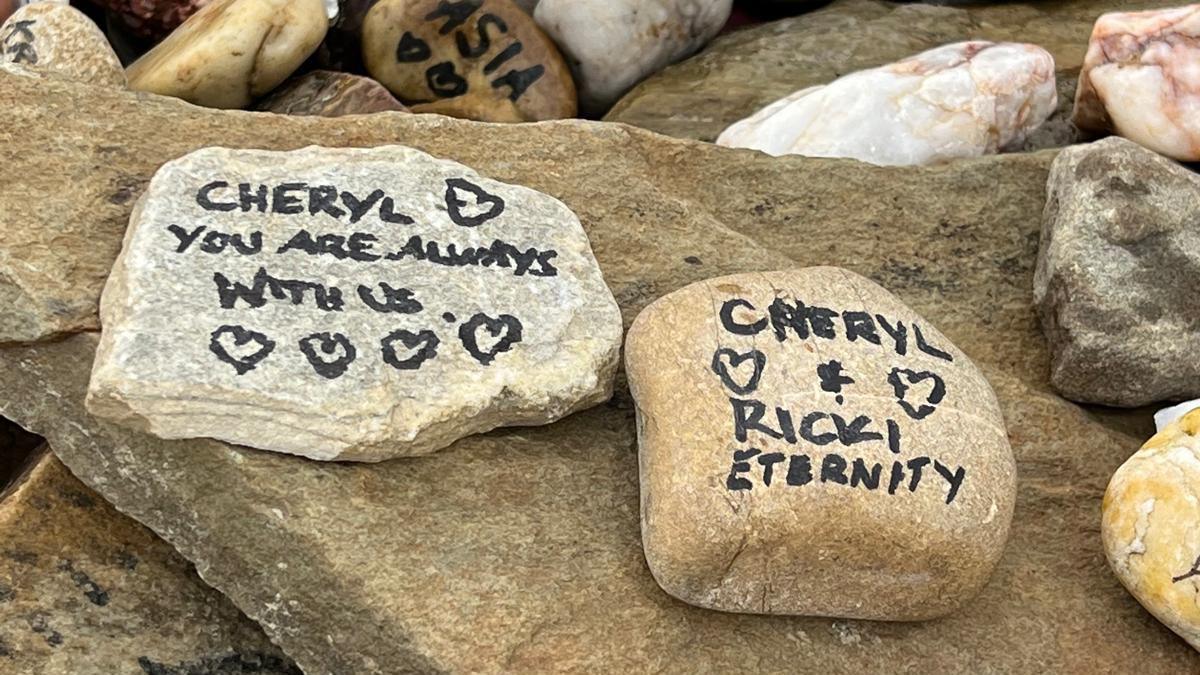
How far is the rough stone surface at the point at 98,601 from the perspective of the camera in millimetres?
1763

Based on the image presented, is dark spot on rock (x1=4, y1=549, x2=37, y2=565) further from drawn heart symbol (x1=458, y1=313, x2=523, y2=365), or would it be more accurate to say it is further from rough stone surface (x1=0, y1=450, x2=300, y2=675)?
drawn heart symbol (x1=458, y1=313, x2=523, y2=365)

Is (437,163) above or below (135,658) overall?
above

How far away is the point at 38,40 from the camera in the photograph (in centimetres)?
245

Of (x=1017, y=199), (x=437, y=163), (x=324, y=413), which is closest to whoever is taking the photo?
(x=324, y=413)

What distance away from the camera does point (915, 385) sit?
5.73ft

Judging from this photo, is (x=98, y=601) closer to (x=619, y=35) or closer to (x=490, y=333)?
(x=490, y=333)

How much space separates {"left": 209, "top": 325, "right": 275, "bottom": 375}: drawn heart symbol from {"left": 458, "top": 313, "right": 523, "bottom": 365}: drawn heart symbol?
0.79 ft

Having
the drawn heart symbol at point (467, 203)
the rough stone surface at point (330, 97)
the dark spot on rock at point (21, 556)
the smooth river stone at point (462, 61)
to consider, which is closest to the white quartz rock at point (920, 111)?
the smooth river stone at point (462, 61)

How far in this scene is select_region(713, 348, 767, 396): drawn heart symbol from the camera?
1688mm

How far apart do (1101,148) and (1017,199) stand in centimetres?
22

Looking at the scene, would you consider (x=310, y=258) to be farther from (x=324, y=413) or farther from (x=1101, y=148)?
(x=1101, y=148)

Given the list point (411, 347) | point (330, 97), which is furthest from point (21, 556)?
point (330, 97)

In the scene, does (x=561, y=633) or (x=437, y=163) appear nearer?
(x=561, y=633)

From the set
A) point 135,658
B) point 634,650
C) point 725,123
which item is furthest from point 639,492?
point 725,123
